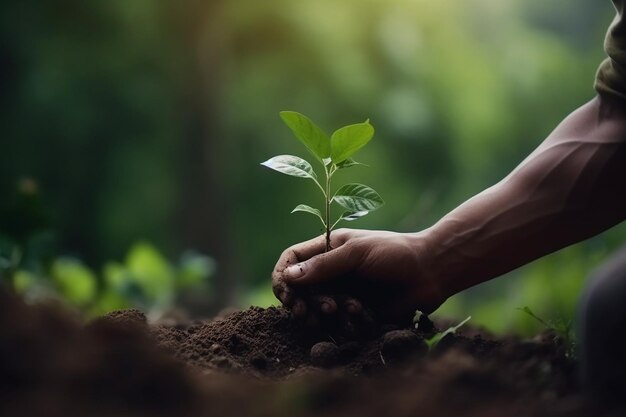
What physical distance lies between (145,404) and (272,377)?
1.98ft

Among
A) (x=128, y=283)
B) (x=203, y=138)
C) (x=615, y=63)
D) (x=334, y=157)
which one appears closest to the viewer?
(x=615, y=63)

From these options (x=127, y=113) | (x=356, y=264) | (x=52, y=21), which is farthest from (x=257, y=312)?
(x=127, y=113)

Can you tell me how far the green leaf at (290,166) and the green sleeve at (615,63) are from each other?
2.56ft

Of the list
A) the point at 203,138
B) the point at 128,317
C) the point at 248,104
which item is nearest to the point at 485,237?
the point at 128,317

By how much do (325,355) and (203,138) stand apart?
7.44 metres

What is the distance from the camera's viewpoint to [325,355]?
5.87 feet

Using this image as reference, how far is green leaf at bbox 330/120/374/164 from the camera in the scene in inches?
76.5

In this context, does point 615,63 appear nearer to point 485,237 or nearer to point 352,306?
point 485,237

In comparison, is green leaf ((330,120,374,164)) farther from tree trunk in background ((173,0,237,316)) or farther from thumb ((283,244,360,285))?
tree trunk in background ((173,0,237,316))

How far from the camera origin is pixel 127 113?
11.4 metres

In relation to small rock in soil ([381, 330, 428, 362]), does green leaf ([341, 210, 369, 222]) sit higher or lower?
higher

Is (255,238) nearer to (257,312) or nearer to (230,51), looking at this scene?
(230,51)

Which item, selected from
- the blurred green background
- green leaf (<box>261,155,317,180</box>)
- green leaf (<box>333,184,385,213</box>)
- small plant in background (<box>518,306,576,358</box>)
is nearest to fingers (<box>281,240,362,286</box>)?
green leaf (<box>333,184,385,213</box>)

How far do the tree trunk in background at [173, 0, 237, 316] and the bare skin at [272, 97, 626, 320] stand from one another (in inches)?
259
